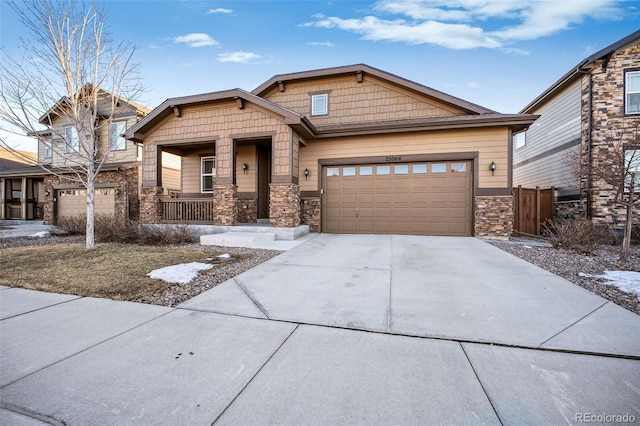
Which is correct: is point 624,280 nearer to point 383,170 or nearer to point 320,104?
point 383,170

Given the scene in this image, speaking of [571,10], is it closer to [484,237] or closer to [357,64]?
[357,64]

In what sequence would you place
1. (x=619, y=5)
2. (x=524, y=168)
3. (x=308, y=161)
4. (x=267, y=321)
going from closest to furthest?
1. (x=267, y=321)
2. (x=619, y=5)
3. (x=308, y=161)
4. (x=524, y=168)

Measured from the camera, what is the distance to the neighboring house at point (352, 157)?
8953 millimetres

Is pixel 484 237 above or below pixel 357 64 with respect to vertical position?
below

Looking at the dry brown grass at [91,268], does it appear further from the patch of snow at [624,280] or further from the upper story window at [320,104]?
the upper story window at [320,104]

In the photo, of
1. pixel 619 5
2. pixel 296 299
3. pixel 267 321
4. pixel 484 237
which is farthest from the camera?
pixel 619 5

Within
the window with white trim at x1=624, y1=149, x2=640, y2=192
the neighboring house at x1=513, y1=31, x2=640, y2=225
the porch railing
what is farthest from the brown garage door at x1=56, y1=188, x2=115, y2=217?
the neighboring house at x1=513, y1=31, x2=640, y2=225

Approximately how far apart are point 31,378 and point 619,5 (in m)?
17.0

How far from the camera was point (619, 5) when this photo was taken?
959 centimetres

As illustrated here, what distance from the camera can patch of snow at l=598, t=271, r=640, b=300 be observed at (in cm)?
389

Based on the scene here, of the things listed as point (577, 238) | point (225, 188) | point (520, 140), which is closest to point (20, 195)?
point (225, 188)

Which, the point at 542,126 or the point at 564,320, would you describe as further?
the point at 542,126

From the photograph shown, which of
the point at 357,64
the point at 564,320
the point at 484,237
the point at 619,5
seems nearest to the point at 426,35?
the point at 357,64

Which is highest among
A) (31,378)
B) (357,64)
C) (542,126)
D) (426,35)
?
(426,35)
